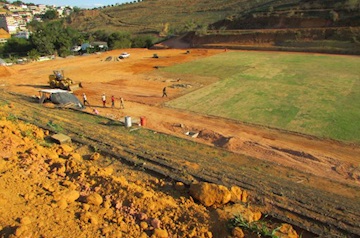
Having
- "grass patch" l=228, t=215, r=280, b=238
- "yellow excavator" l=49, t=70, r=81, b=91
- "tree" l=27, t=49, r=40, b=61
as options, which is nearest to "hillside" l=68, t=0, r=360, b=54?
"tree" l=27, t=49, r=40, b=61

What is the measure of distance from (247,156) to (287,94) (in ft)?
42.2

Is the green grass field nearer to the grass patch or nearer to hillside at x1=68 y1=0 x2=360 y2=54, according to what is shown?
hillside at x1=68 y1=0 x2=360 y2=54

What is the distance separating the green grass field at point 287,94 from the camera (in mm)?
18734

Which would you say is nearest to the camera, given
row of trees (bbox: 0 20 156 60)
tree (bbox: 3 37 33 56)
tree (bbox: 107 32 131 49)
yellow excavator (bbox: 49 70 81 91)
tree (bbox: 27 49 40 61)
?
yellow excavator (bbox: 49 70 81 91)

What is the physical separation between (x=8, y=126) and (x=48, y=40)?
44947mm

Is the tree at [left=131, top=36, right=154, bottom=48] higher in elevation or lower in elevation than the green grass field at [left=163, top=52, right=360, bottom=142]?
lower

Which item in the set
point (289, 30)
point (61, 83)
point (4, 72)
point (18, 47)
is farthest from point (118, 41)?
point (61, 83)

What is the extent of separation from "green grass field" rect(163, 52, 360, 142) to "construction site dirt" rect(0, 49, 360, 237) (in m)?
1.46

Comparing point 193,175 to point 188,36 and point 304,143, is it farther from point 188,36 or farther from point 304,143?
point 188,36

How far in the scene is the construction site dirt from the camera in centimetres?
873

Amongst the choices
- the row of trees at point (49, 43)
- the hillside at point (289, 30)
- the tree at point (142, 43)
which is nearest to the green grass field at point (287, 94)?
the hillside at point (289, 30)

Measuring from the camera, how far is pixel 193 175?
10125 millimetres

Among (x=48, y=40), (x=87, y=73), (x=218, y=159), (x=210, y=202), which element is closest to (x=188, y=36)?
(x=48, y=40)

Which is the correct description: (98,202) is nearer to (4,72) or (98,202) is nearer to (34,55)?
(4,72)
